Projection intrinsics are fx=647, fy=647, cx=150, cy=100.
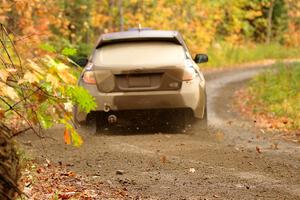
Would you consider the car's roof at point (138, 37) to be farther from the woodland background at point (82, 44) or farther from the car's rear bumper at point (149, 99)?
the woodland background at point (82, 44)

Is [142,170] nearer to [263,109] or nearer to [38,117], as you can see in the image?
[38,117]

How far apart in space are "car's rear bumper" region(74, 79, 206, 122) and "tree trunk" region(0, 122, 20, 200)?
6.31 m

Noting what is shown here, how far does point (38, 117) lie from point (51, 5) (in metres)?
22.3

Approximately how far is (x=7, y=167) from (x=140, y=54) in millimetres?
6731

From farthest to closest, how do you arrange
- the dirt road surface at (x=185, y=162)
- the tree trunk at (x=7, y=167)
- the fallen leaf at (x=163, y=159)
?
the fallen leaf at (x=163, y=159) < the dirt road surface at (x=185, y=162) < the tree trunk at (x=7, y=167)

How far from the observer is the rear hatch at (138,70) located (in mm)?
9883

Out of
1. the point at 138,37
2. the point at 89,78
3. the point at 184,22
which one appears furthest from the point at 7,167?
the point at 184,22

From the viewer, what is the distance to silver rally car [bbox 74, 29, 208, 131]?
9.89 metres

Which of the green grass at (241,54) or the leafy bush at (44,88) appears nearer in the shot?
the leafy bush at (44,88)

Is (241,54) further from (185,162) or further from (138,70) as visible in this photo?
(185,162)

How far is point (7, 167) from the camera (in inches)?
136

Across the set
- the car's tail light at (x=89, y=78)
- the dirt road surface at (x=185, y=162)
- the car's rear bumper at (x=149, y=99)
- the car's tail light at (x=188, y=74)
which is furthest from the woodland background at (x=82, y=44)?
the car's tail light at (x=188, y=74)

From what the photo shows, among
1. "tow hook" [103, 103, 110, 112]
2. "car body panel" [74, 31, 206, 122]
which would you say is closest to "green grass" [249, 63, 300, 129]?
"car body panel" [74, 31, 206, 122]

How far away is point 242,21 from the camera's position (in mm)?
51719
